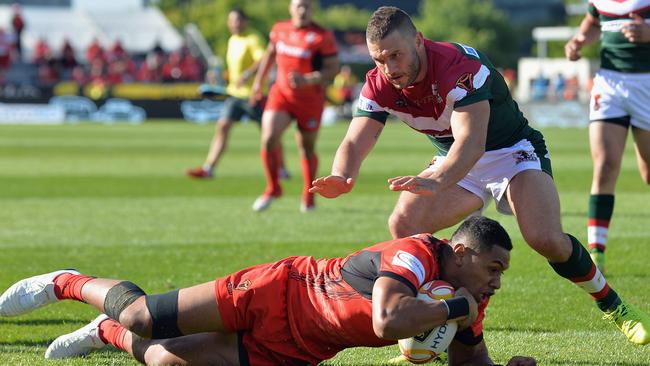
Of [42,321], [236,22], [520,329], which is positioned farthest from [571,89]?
[42,321]

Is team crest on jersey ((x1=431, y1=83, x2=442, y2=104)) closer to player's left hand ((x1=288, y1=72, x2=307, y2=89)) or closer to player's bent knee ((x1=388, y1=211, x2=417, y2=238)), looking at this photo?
player's bent knee ((x1=388, y1=211, x2=417, y2=238))

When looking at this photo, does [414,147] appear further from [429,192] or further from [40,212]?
[429,192]

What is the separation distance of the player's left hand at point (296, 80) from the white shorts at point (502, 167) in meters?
6.71

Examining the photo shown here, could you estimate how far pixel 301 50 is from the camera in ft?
46.6

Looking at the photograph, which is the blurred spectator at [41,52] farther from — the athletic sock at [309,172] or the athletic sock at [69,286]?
the athletic sock at [69,286]

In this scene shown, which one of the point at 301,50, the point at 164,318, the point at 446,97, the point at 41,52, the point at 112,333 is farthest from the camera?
the point at 41,52

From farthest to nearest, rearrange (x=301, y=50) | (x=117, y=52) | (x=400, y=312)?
(x=117, y=52) < (x=301, y=50) < (x=400, y=312)

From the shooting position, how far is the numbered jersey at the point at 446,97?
630cm

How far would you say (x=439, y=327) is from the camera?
17.7 feet

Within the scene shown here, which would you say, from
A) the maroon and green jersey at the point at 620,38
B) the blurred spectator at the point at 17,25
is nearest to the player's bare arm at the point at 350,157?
the maroon and green jersey at the point at 620,38

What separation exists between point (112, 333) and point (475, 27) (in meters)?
90.2

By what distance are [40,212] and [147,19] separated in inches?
2121

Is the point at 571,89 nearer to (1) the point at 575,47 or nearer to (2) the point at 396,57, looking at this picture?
(1) the point at 575,47

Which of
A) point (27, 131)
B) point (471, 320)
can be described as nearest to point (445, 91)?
point (471, 320)
